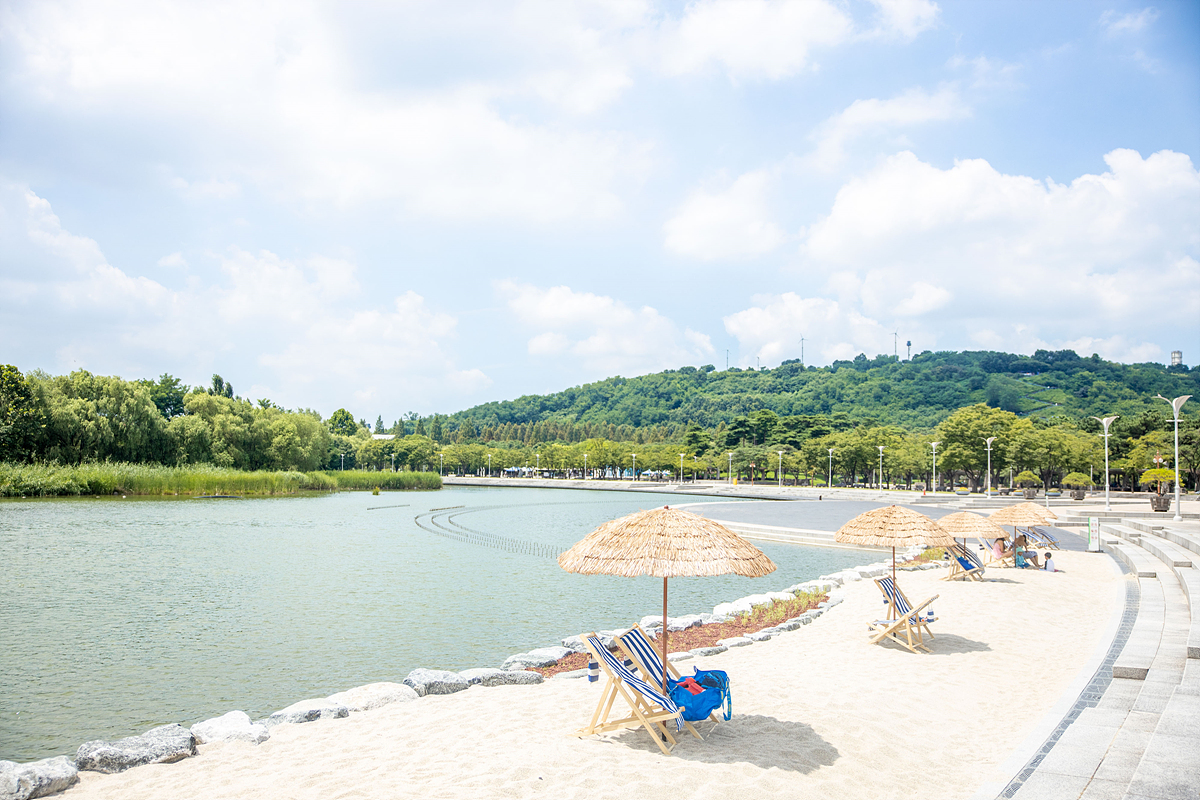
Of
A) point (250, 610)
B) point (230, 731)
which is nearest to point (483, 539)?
point (250, 610)

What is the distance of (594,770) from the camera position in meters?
5.29

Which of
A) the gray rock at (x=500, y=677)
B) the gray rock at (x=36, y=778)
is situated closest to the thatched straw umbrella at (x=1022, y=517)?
the gray rock at (x=500, y=677)

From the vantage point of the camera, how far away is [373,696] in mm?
7207

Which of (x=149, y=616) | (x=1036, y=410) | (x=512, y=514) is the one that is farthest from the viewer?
(x=1036, y=410)

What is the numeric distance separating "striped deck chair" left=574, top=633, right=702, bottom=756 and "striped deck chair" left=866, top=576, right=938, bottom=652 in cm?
439

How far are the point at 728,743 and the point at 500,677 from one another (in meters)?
3.09

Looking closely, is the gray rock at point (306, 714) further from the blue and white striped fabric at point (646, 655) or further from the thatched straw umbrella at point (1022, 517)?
the thatched straw umbrella at point (1022, 517)

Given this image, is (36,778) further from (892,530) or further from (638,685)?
(892,530)

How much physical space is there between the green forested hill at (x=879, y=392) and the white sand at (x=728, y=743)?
10491cm

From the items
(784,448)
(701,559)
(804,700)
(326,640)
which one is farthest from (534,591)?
(784,448)

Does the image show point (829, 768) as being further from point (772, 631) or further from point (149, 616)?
point (149, 616)

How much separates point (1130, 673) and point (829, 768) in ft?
12.7

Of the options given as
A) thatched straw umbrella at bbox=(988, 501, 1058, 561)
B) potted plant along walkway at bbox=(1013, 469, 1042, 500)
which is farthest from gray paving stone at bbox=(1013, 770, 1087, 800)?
potted plant along walkway at bbox=(1013, 469, 1042, 500)

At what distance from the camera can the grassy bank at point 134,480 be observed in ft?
118
